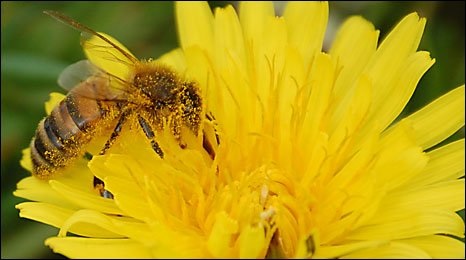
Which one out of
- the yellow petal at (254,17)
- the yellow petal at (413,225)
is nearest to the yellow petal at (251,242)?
the yellow petal at (413,225)

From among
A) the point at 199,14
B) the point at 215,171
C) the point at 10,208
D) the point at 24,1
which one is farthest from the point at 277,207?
the point at 24,1

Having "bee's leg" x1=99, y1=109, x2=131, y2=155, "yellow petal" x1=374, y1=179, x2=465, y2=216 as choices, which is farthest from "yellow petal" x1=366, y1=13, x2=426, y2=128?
"bee's leg" x1=99, y1=109, x2=131, y2=155

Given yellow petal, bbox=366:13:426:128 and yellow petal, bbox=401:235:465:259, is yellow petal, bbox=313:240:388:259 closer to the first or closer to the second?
yellow petal, bbox=401:235:465:259

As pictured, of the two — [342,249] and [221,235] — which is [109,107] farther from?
[342,249]

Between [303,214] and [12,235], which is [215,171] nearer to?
[303,214]

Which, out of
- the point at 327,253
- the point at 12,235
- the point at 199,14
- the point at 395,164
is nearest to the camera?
the point at 327,253

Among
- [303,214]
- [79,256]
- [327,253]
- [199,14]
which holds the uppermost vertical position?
[199,14]

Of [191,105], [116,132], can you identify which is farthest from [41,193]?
[191,105]
